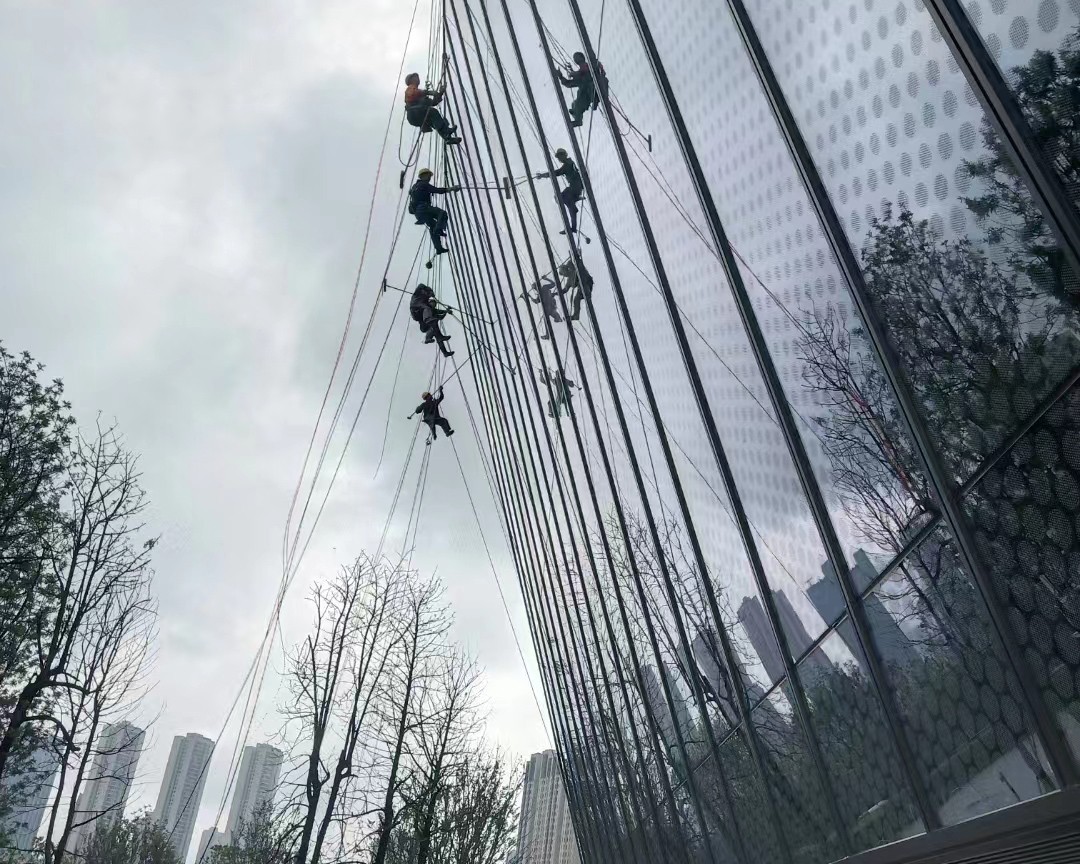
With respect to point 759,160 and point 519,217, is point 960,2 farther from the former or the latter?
point 519,217

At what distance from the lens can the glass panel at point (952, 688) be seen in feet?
7.38

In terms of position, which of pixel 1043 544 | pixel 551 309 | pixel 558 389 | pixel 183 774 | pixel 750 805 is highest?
pixel 183 774

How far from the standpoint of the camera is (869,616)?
286 centimetres

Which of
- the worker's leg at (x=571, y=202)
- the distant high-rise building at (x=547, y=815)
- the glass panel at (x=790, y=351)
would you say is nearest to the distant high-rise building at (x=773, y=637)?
the glass panel at (x=790, y=351)

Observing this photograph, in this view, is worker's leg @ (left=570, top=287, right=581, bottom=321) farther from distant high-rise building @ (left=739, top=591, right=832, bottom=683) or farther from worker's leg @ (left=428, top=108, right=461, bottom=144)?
worker's leg @ (left=428, top=108, right=461, bottom=144)

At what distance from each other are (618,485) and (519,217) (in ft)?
13.5

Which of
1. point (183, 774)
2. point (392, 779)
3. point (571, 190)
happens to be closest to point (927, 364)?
point (571, 190)

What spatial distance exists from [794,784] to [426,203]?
37.8 feet

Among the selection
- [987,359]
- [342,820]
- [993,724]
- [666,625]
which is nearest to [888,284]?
[987,359]

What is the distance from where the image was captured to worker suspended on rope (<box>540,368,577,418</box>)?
25.8 feet

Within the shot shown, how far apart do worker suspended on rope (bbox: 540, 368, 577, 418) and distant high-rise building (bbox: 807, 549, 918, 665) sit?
15.7 ft

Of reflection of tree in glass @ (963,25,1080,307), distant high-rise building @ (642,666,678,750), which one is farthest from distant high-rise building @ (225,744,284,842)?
reflection of tree in glass @ (963,25,1080,307)

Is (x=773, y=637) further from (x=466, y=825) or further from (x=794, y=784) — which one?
(x=466, y=825)

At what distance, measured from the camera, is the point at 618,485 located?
21.4 ft
